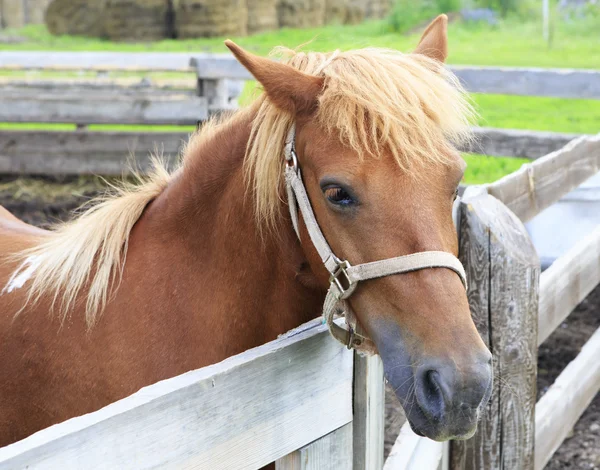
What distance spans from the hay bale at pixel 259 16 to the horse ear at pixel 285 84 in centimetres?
1700

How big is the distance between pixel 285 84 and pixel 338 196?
326 millimetres

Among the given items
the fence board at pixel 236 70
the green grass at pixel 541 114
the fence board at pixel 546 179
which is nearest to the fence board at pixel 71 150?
the fence board at pixel 236 70

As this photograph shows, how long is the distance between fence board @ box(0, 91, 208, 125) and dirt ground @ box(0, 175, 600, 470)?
2.13 feet

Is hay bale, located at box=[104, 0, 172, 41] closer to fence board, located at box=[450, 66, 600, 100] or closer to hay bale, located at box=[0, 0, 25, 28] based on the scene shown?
hay bale, located at box=[0, 0, 25, 28]

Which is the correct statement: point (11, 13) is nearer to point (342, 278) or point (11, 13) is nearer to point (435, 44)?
point (435, 44)

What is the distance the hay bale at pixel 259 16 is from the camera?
59.9 ft

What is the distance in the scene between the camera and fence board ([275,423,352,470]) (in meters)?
1.58

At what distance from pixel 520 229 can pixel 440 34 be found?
2.21 feet

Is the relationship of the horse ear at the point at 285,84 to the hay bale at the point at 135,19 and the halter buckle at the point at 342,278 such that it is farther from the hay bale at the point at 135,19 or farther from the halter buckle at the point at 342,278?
the hay bale at the point at 135,19

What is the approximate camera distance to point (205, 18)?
17.4 m

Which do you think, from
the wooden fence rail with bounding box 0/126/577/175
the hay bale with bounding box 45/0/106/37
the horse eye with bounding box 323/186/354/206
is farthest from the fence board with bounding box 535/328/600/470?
the hay bale with bounding box 45/0/106/37

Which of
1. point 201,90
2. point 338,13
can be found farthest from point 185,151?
point 338,13

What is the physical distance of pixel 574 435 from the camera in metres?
3.80

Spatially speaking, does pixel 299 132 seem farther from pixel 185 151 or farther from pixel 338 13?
pixel 338 13
